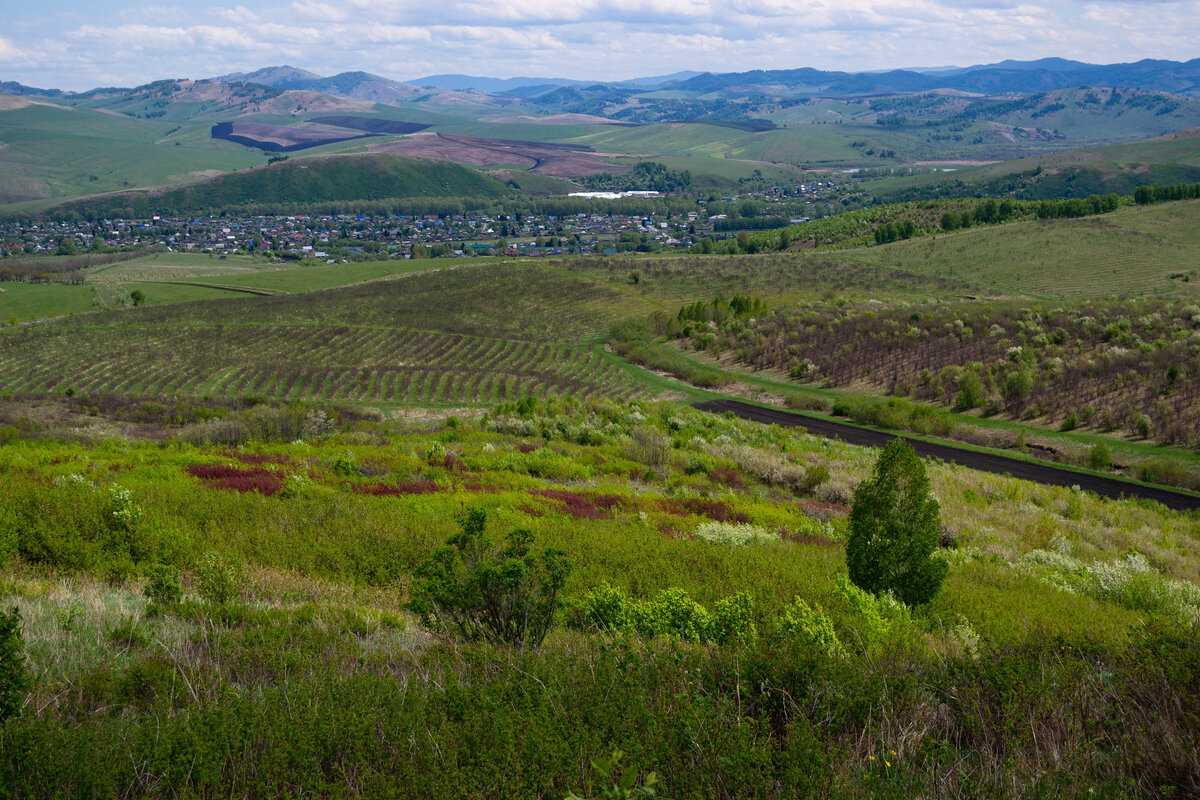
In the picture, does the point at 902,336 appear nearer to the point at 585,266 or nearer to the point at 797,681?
the point at 797,681

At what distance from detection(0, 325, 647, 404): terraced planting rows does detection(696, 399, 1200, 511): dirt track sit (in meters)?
13.7

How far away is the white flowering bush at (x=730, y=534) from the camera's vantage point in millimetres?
12336

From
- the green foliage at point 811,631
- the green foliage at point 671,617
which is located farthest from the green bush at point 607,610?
the green foliage at point 811,631

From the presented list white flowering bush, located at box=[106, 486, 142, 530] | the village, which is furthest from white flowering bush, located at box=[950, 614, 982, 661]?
the village

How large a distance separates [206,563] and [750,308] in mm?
64750

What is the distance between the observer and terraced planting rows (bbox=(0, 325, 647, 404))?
2200 inches

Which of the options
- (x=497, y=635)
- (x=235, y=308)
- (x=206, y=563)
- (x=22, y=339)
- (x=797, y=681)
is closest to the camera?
(x=797, y=681)

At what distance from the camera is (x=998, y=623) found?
839cm

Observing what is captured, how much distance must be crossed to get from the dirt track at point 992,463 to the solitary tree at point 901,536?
66.6ft

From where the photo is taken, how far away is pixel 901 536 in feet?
28.9

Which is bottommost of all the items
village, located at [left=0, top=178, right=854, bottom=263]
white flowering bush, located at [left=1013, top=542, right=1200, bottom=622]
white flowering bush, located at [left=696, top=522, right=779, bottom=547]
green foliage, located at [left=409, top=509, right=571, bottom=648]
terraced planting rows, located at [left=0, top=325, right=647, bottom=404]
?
terraced planting rows, located at [left=0, top=325, right=647, bottom=404]

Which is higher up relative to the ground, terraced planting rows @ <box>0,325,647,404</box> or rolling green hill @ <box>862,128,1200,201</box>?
rolling green hill @ <box>862,128,1200,201</box>

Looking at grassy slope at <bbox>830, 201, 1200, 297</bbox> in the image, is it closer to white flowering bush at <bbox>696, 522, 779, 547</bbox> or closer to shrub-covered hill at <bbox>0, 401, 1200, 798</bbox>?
white flowering bush at <bbox>696, 522, 779, 547</bbox>

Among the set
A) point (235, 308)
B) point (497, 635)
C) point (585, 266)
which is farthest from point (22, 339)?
point (497, 635)
